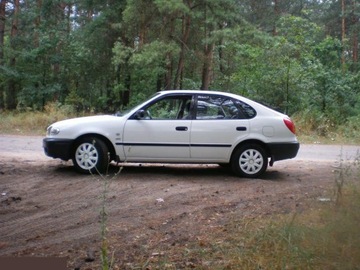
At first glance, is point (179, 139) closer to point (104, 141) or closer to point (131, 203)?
point (104, 141)

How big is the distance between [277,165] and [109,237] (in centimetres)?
577

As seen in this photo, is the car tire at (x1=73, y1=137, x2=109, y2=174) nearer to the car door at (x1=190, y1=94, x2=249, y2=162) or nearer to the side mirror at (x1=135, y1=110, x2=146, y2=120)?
the side mirror at (x1=135, y1=110, x2=146, y2=120)

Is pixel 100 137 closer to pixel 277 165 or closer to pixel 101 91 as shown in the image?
pixel 277 165

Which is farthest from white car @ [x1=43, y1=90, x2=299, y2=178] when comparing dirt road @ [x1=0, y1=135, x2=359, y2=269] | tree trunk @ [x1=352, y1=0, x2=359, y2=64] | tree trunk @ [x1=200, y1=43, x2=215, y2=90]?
tree trunk @ [x1=352, y1=0, x2=359, y2=64]

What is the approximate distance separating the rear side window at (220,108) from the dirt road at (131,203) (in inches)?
45.9

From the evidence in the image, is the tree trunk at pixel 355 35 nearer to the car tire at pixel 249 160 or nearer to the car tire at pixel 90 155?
the car tire at pixel 249 160

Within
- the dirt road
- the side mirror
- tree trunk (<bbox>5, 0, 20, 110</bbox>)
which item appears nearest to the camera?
the dirt road

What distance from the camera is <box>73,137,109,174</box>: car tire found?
813 cm

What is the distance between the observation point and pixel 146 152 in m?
8.21

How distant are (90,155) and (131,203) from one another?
2057 millimetres

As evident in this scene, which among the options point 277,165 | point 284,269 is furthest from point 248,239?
point 277,165

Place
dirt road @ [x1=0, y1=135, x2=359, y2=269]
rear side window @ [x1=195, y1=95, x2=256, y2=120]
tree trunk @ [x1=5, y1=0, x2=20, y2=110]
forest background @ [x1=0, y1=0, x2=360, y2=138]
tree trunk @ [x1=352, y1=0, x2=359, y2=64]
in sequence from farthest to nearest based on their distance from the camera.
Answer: tree trunk @ [x1=352, y1=0, x2=359, y2=64] < tree trunk @ [x1=5, y1=0, x2=20, y2=110] < forest background @ [x1=0, y1=0, x2=360, y2=138] < rear side window @ [x1=195, y1=95, x2=256, y2=120] < dirt road @ [x1=0, y1=135, x2=359, y2=269]

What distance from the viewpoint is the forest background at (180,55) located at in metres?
20.8

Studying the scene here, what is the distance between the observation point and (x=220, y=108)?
8461 mm
